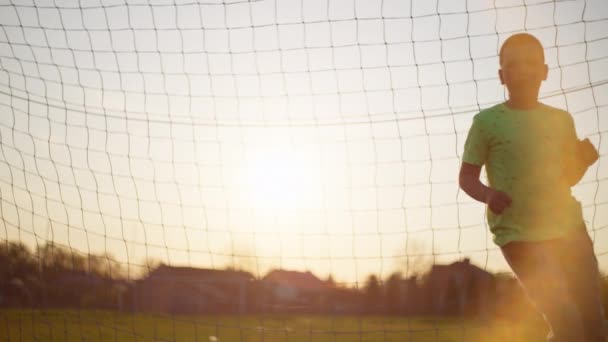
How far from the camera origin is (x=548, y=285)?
257 cm

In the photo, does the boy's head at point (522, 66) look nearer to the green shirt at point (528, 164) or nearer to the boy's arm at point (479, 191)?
the green shirt at point (528, 164)

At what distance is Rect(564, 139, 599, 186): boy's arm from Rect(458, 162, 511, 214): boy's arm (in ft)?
1.19

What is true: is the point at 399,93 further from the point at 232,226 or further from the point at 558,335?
the point at 558,335

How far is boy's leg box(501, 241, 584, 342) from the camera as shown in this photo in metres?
2.53

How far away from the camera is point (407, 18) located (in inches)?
208

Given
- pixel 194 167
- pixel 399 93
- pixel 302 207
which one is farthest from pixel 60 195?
pixel 399 93

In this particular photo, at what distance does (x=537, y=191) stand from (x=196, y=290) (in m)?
44.6

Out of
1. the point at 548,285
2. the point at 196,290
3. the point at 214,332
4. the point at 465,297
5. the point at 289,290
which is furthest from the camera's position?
the point at 289,290

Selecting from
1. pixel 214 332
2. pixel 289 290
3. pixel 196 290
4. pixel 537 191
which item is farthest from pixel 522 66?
pixel 289 290

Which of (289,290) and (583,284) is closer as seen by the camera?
(583,284)

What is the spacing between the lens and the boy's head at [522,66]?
2.78 m

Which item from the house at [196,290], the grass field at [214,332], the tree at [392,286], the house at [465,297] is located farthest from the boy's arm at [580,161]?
the house at [196,290]

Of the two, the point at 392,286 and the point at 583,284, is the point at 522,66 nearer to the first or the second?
the point at 583,284

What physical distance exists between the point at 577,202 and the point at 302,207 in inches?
129
